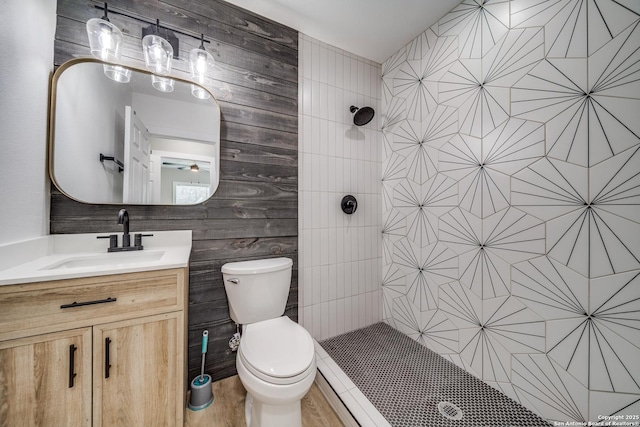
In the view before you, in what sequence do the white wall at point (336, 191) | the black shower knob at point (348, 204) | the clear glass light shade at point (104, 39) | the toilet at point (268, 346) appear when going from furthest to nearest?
the black shower knob at point (348, 204), the white wall at point (336, 191), the clear glass light shade at point (104, 39), the toilet at point (268, 346)

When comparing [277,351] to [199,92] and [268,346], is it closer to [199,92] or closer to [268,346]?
[268,346]

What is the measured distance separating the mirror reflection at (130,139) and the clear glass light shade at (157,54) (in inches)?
2.5

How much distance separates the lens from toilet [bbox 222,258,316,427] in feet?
3.16

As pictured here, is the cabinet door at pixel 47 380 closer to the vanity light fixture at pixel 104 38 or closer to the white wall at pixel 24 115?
the white wall at pixel 24 115

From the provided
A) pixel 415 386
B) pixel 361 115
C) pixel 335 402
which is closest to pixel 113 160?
pixel 361 115

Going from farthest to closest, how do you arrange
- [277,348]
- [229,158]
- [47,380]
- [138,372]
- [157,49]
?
[229,158], [157,49], [277,348], [138,372], [47,380]

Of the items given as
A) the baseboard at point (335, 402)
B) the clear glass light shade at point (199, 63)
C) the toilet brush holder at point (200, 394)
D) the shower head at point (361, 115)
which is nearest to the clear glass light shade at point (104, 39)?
the clear glass light shade at point (199, 63)

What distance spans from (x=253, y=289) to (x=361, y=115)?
154cm

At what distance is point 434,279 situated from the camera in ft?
5.45

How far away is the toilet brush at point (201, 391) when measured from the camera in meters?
1.26

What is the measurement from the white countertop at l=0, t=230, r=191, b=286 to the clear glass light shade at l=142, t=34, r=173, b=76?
0.92 m

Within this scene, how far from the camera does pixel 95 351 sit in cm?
84

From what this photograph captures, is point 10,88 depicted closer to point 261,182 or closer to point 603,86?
point 261,182

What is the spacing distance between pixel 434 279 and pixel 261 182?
56.5 inches
